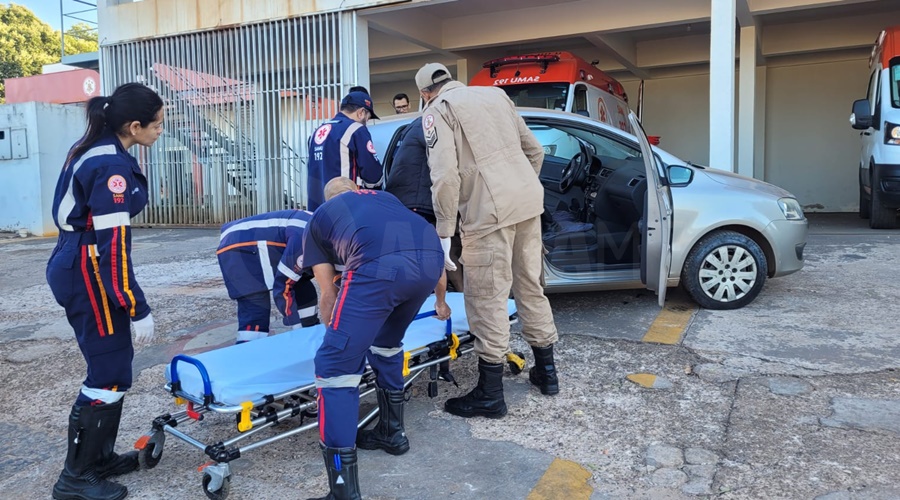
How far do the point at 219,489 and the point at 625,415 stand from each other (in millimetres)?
1899

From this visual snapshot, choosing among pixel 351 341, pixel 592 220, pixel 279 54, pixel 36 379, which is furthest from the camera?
pixel 279 54

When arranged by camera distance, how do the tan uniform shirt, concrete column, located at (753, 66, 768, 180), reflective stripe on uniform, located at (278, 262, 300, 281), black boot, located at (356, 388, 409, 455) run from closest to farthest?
1. black boot, located at (356, 388, 409, 455)
2. the tan uniform shirt
3. reflective stripe on uniform, located at (278, 262, 300, 281)
4. concrete column, located at (753, 66, 768, 180)

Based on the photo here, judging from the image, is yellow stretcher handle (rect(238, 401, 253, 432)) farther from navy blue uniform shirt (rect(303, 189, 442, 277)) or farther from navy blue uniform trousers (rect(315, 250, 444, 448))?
navy blue uniform shirt (rect(303, 189, 442, 277))

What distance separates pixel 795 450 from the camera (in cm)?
288

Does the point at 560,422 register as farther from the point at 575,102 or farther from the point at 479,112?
the point at 575,102

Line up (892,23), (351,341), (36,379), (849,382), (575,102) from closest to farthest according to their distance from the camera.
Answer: (351,341) → (849,382) → (36,379) → (575,102) → (892,23)

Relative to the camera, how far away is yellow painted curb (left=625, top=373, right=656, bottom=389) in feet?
12.2

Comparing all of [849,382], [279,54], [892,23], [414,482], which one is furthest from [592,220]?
[892,23]

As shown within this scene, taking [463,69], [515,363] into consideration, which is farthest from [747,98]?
[515,363]

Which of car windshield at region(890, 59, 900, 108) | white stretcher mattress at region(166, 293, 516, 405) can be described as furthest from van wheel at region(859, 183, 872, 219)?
white stretcher mattress at region(166, 293, 516, 405)

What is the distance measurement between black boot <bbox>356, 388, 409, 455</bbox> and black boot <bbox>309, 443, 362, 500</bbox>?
54 cm

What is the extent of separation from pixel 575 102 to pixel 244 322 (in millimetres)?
6743

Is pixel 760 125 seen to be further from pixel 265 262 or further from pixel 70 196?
pixel 70 196

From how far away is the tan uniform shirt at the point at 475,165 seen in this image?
3270mm
